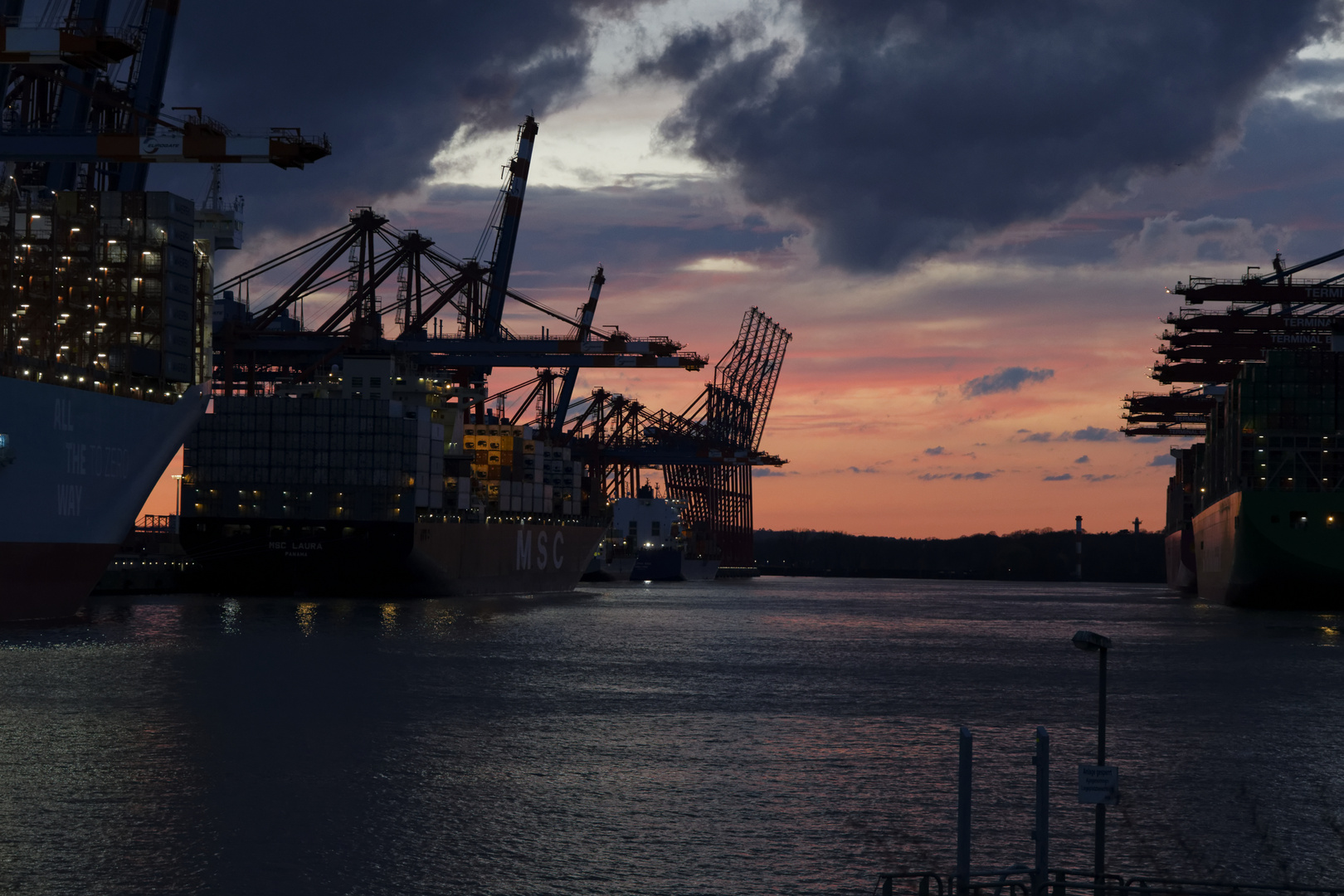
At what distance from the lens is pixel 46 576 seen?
52594 millimetres

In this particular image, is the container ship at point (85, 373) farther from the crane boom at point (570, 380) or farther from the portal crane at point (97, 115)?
the crane boom at point (570, 380)

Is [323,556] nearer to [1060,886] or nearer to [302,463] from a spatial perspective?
[302,463]

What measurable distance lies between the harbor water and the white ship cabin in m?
138

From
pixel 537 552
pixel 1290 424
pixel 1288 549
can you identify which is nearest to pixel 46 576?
pixel 1288 549

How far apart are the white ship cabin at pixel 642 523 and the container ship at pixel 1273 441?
96.9 meters

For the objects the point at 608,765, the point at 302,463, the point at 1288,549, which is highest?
the point at 302,463

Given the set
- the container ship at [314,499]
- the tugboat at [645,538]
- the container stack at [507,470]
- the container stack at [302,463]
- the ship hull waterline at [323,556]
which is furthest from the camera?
the tugboat at [645,538]

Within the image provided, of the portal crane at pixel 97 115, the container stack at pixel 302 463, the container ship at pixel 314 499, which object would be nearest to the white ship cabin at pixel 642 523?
the container ship at pixel 314 499

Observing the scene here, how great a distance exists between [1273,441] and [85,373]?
60.4 m

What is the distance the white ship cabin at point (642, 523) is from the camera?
191 meters

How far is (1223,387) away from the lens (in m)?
102

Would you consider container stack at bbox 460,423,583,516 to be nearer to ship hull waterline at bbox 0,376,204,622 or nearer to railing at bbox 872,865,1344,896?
ship hull waterline at bbox 0,376,204,622

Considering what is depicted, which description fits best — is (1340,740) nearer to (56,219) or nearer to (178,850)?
(178,850)

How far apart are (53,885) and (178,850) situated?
188cm
